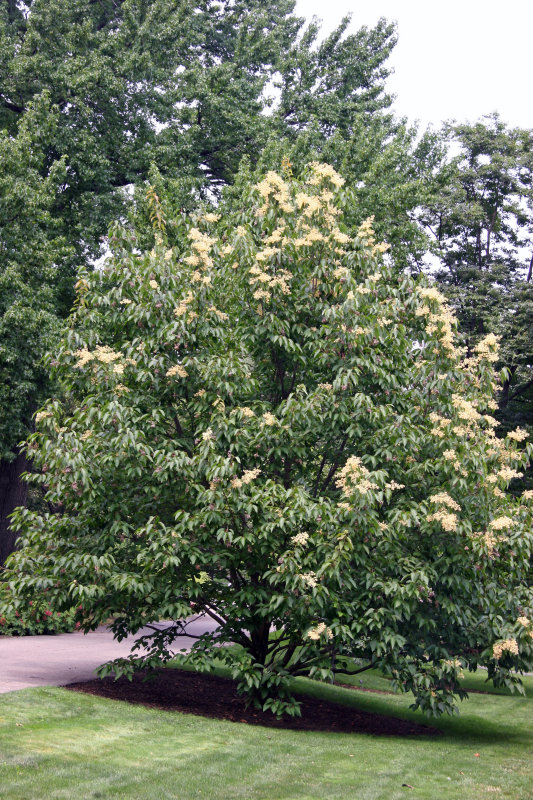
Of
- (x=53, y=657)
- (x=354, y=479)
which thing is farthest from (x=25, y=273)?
(x=354, y=479)

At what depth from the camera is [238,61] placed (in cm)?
2217

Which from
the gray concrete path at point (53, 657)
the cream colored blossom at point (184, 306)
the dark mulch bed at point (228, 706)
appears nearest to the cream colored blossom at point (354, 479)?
the cream colored blossom at point (184, 306)

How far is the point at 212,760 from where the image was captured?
7.43 m

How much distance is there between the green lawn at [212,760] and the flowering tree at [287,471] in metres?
0.81

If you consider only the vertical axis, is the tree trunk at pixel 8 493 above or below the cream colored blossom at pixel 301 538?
above

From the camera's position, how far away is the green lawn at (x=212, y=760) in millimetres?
6449

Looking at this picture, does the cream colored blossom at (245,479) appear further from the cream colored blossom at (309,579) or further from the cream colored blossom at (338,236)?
the cream colored blossom at (338,236)

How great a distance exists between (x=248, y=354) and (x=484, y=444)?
335 centimetres

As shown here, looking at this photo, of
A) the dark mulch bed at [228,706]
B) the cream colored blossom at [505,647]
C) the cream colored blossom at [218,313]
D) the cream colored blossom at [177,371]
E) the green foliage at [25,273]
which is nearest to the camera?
the cream colored blossom at [505,647]

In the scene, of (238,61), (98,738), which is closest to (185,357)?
(98,738)

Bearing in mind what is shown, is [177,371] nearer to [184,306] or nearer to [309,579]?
[184,306]

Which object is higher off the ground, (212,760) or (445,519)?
(445,519)

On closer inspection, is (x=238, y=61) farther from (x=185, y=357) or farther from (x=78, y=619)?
(x=78, y=619)

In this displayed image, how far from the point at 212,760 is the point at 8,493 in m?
13.1
